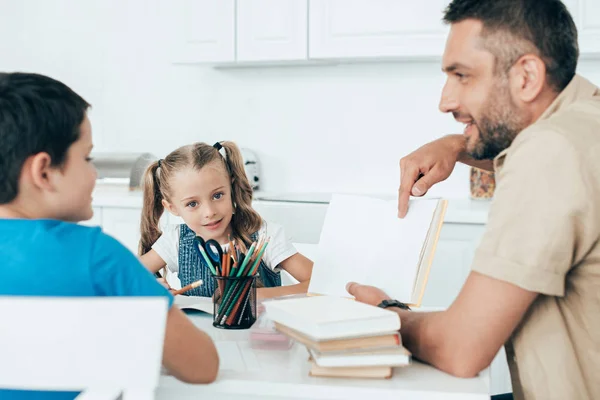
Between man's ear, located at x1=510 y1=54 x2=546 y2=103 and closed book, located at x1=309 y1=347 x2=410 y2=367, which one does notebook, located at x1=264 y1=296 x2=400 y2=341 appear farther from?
man's ear, located at x1=510 y1=54 x2=546 y2=103

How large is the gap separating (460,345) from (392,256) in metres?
0.33

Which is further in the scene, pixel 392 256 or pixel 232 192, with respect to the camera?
pixel 232 192

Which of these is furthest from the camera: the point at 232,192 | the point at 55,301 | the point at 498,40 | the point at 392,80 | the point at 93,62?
the point at 93,62

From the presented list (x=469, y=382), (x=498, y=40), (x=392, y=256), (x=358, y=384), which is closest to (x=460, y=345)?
(x=469, y=382)

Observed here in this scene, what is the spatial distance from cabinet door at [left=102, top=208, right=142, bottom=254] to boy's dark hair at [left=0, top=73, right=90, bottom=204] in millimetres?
2215

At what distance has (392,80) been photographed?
3.37 meters

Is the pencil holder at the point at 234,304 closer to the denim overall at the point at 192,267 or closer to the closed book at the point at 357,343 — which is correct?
the closed book at the point at 357,343

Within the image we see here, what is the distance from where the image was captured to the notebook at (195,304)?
1460mm

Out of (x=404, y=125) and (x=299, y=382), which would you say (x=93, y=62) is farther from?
(x=299, y=382)

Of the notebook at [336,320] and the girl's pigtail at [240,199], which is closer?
the notebook at [336,320]

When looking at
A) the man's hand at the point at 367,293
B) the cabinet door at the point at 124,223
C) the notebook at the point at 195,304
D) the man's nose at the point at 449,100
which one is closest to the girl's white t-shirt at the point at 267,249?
the notebook at the point at 195,304

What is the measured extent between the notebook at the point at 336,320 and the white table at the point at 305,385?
0.06m

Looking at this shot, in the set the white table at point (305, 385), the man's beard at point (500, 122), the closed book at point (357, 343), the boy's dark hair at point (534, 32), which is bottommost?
the white table at point (305, 385)

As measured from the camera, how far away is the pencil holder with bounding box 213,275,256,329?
1.33 meters
